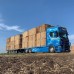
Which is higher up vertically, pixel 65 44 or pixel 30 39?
pixel 30 39

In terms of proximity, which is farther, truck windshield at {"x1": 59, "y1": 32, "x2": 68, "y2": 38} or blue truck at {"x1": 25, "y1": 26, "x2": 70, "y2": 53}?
truck windshield at {"x1": 59, "y1": 32, "x2": 68, "y2": 38}

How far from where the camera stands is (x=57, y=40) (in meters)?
28.8

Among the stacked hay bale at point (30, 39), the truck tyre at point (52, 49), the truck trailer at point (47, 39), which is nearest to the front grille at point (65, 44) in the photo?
the truck trailer at point (47, 39)

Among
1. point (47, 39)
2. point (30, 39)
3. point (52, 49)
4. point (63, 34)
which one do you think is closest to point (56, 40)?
point (52, 49)

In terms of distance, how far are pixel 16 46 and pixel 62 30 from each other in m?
15.2

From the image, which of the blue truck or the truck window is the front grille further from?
the truck window

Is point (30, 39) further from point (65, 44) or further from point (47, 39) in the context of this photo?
point (65, 44)

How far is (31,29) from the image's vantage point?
35812 millimetres

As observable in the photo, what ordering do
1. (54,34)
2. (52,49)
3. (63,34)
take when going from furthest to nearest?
1. (63,34)
2. (54,34)
3. (52,49)

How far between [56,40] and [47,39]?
2.09 m

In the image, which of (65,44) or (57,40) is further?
(65,44)

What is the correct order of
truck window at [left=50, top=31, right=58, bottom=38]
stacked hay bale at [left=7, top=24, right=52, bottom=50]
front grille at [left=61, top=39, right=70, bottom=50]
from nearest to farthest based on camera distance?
front grille at [left=61, top=39, right=70, bottom=50] < truck window at [left=50, top=31, right=58, bottom=38] < stacked hay bale at [left=7, top=24, right=52, bottom=50]

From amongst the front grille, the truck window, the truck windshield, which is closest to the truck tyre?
the front grille

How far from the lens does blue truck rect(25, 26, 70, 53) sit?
28417mm
